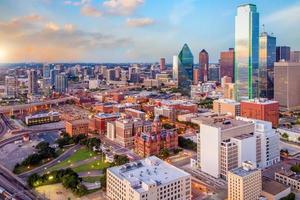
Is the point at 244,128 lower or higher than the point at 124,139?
higher

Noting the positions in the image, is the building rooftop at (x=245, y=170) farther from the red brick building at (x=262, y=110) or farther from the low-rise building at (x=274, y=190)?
the red brick building at (x=262, y=110)

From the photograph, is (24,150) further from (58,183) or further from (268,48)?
(268,48)

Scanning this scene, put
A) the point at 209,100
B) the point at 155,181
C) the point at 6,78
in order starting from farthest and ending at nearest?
the point at 6,78, the point at 209,100, the point at 155,181

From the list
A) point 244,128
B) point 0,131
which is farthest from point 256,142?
point 0,131

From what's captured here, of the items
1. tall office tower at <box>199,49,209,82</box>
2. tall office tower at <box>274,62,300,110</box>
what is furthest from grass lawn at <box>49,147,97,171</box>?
tall office tower at <box>199,49,209,82</box>

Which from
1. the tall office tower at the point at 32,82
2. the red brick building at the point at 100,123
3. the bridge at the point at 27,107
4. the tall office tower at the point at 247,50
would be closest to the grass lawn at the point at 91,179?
the red brick building at the point at 100,123
